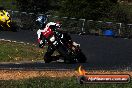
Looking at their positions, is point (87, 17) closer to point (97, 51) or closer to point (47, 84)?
point (97, 51)

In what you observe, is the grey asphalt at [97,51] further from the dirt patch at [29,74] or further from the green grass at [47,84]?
the green grass at [47,84]

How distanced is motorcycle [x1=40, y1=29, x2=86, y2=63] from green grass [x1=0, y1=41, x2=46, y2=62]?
2.09 metres

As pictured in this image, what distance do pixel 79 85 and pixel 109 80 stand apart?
2078 millimetres

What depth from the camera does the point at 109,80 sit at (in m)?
13.1

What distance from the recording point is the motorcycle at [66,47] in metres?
22.8

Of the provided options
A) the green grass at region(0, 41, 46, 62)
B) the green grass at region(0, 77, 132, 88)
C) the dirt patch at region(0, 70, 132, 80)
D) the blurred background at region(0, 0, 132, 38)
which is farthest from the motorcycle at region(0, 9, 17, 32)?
the green grass at region(0, 77, 132, 88)

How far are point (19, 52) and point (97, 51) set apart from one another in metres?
4.86

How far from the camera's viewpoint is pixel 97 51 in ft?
91.9

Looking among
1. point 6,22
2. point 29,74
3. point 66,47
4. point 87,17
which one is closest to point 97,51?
point 66,47

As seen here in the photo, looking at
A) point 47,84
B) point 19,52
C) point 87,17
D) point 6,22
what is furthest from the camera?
point 87,17

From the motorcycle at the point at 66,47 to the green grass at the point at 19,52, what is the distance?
2094 millimetres

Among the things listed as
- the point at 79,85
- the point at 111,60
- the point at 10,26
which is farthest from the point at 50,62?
the point at 10,26

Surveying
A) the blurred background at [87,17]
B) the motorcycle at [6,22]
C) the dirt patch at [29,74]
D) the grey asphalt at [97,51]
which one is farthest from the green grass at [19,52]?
the blurred background at [87,17]

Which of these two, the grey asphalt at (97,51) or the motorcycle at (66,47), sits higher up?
the motorcycle at (66,47)
